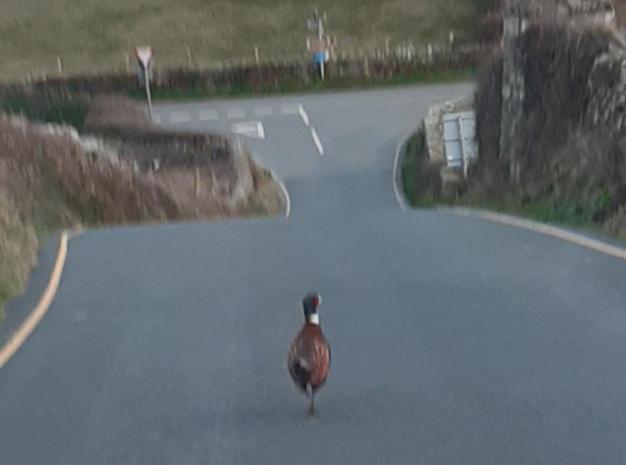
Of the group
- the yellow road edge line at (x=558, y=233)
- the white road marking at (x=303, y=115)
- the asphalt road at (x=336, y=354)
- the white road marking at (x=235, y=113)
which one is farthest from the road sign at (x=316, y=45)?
the asphalt road at (x=336, y=354)

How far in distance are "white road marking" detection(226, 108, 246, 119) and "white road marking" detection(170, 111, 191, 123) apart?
1.53 m

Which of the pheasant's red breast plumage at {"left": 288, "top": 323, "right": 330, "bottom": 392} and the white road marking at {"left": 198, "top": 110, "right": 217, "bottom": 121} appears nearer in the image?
the pheasant's red breast plumage at {"left": 288, "top": 323, "right": 330, "bottom": 392}

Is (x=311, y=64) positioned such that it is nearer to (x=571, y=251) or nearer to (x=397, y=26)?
(x=397, y=26)

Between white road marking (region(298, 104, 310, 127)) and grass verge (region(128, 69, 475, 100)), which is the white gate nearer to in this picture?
white road marking (region(298, 104, 310, 127))

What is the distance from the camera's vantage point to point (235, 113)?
5322 cm

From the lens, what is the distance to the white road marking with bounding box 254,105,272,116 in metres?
52.7

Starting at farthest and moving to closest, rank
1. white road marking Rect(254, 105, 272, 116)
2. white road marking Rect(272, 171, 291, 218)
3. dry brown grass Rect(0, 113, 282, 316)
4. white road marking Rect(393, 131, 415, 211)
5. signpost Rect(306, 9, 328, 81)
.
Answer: signpost Rect(306, 9, 328, 81) < white road marking Rect(254, 105, 272, 116) < white road marking Rect(393, 131, 415, 211) < white road marking Rect(272, 171, 291, 218) < dry brown grass Rect(0, 113, 282, 316)

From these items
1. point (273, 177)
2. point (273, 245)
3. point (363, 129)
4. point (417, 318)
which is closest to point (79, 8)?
point (363, 129)

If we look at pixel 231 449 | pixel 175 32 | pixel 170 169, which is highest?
pixel 231 449

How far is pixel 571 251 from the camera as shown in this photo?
15.5m

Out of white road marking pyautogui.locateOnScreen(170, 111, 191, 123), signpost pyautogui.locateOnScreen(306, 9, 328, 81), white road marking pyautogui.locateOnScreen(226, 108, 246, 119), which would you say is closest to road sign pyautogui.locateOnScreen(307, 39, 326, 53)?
signpost pyautogui.locateOnScreen(306, 9, 328, 81)

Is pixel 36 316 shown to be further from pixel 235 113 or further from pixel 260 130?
pixel 235 113

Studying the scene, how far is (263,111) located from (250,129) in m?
4.13

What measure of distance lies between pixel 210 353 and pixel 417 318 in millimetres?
2061
